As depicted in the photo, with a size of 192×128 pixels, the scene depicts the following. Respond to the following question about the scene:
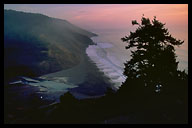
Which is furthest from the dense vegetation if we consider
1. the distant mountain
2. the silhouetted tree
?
the distant mountain

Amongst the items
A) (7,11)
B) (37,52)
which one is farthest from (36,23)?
(37,52)

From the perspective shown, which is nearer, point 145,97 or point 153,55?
point 145,97

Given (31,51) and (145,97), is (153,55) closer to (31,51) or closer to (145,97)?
(145,97)

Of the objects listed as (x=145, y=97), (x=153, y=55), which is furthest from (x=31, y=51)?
(x=145, y=97)

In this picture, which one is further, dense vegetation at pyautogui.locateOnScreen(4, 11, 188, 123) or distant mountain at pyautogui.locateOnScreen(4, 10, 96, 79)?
distant mountain at pyautogui.locateOnScreen(4, 10, 96, 79)

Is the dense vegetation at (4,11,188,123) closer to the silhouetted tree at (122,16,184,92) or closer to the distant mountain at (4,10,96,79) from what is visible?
the silhouetted tree at (122,16,184,92)

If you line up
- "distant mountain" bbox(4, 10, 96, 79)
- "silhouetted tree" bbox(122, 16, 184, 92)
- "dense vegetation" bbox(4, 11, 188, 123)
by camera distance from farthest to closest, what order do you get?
"distant mountain" bbox(4, 10, 96, 79) < "silhouetted tree" bbox(122, 16, 184, 92) < "dense vegetation" bbox(4, 11, 188, 123)

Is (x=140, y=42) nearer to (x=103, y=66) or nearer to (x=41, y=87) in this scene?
(x=41, y=87)

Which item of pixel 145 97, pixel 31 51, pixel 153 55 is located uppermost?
pixel 31 51

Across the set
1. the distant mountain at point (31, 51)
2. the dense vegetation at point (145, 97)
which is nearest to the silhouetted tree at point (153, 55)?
the dense vegetation at point (145, 97)
